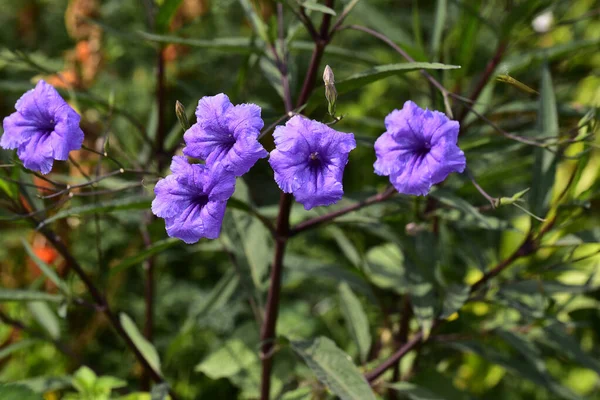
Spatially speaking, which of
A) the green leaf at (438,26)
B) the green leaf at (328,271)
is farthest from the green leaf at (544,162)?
the green leaf at (328,271)

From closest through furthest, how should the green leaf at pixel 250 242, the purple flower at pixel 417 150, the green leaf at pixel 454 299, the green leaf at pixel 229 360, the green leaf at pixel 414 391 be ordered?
the purple flower at pixel 417 150
the green leaf at pixel 454 299
the green leaf at pixel 414 391
the green leaf at pixel 250 242
the green leaf at pixel 229 360

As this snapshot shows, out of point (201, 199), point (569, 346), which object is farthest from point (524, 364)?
point (201, 199)

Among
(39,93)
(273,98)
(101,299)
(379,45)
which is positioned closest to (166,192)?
(39,93)

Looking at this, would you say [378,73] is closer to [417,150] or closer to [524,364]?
[417,150]

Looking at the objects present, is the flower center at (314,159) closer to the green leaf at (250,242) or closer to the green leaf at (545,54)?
the green leaf at (250,242)

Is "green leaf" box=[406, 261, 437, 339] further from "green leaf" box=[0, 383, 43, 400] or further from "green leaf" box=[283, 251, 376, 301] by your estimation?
"green leaf" box=[0, 383, 43, 400]

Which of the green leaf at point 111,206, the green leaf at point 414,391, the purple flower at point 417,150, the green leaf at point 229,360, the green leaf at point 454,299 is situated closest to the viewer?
the purple flower at point 417,150

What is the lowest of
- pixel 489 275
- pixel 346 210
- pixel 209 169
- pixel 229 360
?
pixel 229 360
